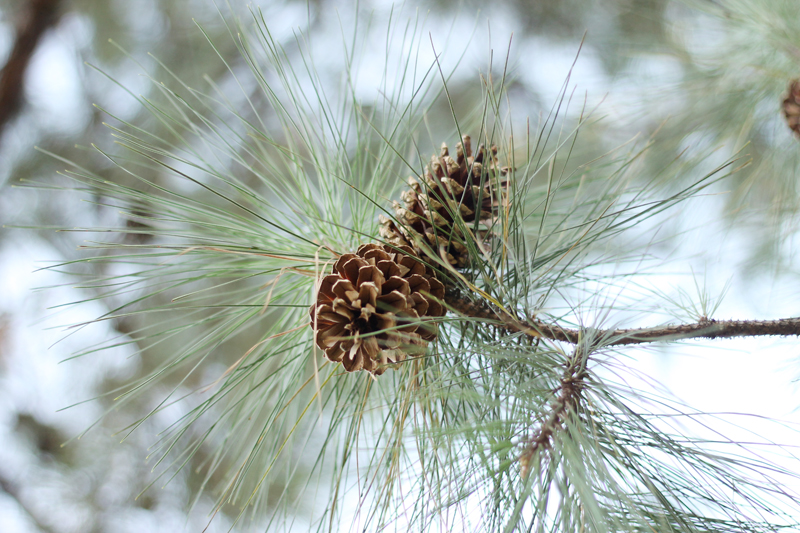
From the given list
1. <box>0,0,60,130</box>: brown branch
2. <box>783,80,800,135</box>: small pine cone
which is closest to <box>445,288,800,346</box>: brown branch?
<box>783,80,800,135</box>: small pine cone

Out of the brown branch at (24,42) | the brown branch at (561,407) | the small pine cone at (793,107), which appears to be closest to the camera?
the brown branch at (561,407)

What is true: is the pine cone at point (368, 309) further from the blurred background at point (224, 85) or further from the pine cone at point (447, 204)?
the blurred background at point (224, 85)

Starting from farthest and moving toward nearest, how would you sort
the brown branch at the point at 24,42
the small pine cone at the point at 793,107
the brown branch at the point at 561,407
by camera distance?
the brown branch at the point at 24,42 → the small pine cone at the point at 793,107 → the brown branch at the point at 561,407

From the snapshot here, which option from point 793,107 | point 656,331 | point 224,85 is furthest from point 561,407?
point 224,85

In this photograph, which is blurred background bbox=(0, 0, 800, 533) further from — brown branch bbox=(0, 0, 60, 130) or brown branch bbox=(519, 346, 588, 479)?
brown branch bbox=(519, 346, 588, 479)

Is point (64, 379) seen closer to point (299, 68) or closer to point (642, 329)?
point (299, 68)

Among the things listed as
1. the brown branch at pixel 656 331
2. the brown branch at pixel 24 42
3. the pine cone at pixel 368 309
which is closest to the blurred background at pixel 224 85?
the brown branch at pixel 24 42

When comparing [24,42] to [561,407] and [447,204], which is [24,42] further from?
[561,407]

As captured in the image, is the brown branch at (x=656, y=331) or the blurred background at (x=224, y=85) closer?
the brown branch at (x=656, y=331)
